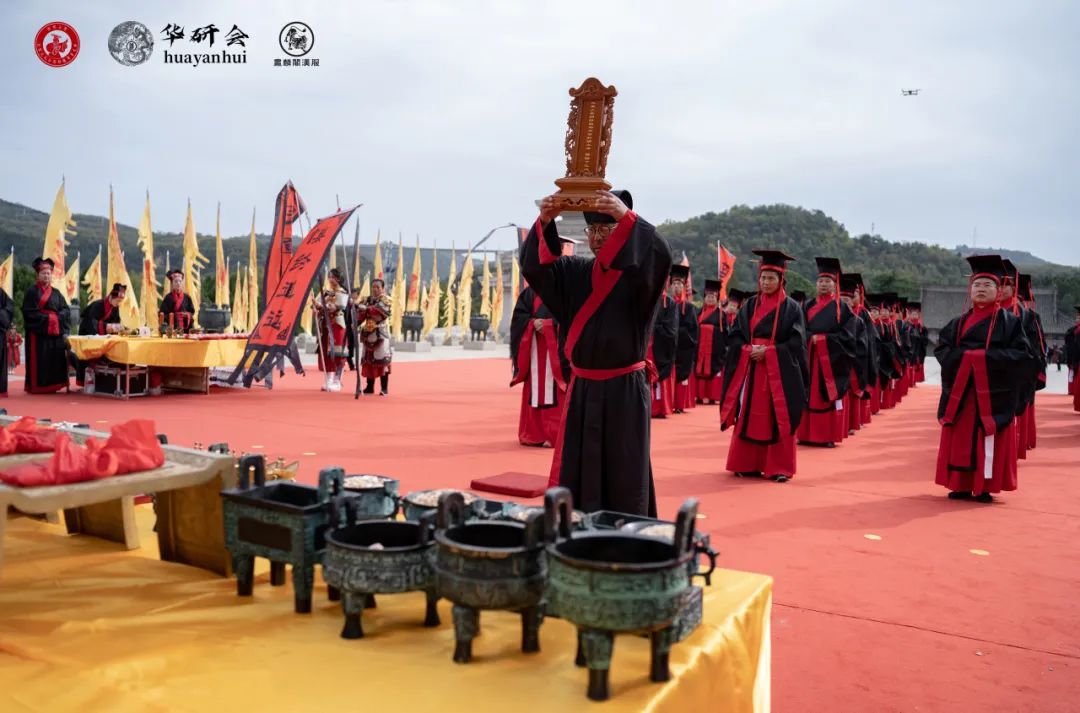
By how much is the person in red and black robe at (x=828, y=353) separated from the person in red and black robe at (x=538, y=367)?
273 cm

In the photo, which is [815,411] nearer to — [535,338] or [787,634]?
[535,338]

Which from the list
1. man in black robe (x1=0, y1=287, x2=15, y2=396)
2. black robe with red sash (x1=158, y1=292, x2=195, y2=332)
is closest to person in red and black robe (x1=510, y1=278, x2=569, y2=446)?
black robe with red sash (x1=158, y1=292, x2=195, y2=332)

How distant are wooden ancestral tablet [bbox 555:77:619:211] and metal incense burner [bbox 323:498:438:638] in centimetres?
105

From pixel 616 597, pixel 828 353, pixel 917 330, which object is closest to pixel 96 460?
pixel 616 597

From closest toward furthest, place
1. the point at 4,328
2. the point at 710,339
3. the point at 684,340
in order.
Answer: the point at 4,328 < the point at 684,340 < the point at 710,339

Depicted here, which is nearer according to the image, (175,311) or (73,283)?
(175,311)

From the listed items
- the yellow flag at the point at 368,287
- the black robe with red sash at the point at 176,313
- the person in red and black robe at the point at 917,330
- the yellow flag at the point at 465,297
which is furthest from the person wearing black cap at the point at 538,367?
the yellow flag at the point at 465,297

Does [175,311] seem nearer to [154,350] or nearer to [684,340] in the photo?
[154,350]

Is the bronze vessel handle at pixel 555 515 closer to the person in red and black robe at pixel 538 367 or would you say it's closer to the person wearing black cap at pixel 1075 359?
→ the person in red and black robe at pixel 538 367

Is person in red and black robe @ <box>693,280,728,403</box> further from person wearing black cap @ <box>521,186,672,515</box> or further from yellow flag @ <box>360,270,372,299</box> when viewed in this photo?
person wearing black cap @ <box>521,186,672,515</box>

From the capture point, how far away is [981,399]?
18.4 ft

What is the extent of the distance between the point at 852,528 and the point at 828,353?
3.61 meters

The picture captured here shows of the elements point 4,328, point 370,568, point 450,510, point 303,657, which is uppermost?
point 4,328

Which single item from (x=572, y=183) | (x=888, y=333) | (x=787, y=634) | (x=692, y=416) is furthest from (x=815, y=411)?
(x=572, y=183)
